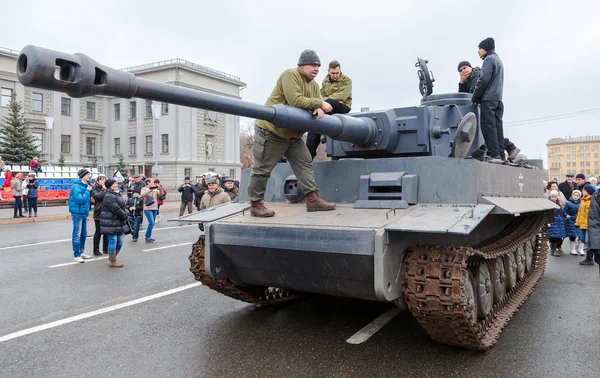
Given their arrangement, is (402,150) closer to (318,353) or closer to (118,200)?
(318,353)

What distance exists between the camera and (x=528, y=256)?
705 centimetres

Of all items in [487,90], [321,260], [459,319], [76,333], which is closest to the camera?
[459,319]

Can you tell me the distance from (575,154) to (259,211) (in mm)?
111794

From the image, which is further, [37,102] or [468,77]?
[37,102]

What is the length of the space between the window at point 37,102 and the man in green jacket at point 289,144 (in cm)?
4626

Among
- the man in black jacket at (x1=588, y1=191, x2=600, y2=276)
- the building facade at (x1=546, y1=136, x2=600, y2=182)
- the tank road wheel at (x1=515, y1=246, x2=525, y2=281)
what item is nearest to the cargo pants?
the tank road wheel at (x1=515, y1=246, x2=525, y2=281)

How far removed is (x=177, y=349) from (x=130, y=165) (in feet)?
164

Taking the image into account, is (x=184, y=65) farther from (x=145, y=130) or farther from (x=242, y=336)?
(x=242, y=336)

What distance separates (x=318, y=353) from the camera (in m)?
4.41

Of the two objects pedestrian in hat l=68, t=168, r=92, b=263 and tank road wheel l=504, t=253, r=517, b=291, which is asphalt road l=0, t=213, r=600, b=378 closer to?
tank road wheel l=504, t=253, r=517, b=291

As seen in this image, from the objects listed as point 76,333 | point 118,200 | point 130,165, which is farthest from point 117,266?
point 130,165

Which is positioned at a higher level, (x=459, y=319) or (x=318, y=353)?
(x=459, y=319)

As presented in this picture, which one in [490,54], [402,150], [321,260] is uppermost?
[490,54]

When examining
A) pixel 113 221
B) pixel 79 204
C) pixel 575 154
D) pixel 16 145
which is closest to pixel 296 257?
pixel 113 221
